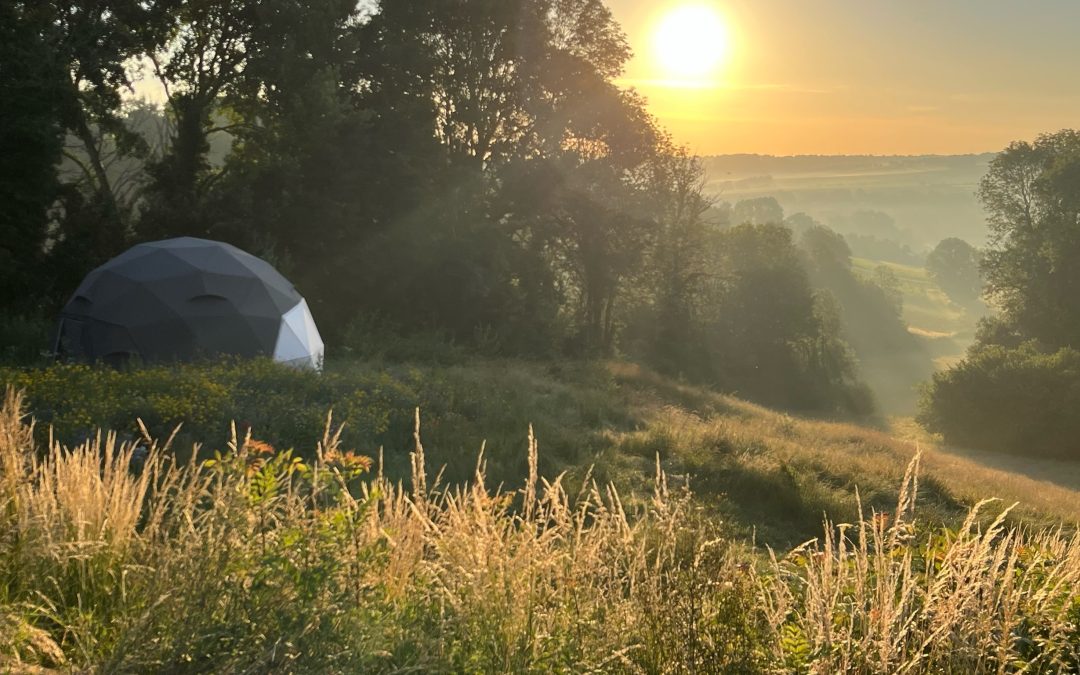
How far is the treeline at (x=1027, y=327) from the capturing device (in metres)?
37.1

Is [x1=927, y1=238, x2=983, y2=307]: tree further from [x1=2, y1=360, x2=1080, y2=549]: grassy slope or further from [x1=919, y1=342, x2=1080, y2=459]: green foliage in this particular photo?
[x1=2, y1=360, x2=1080, y2=549]: grassy slope

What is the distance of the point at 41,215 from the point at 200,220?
4.09 meters

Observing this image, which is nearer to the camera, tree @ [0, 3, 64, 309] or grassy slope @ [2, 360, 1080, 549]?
grassy slope @ [2, 360, 1080, 549]

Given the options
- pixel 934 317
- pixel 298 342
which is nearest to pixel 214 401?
pixel 298 342

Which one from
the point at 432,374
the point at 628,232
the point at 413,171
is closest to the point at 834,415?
the point at 628,232

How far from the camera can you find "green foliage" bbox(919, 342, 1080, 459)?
36375 millimetres

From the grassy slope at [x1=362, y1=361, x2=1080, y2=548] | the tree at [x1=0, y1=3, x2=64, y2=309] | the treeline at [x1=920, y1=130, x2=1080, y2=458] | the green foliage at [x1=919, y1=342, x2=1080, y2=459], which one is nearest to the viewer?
the grassy slope at [x1=362, y1=361, x2=1080, y2=548]

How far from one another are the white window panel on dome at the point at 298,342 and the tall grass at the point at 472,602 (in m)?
12.9

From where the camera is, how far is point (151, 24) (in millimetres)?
24453

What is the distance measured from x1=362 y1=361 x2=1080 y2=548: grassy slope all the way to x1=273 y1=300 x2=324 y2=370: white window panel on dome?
2905 millimetres

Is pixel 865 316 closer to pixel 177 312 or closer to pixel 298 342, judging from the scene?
pixel 298 342

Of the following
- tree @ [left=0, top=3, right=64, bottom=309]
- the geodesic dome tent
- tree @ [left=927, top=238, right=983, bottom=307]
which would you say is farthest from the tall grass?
tree @ [left=927, top=238, right=983, bottom=307]

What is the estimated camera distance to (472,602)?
168 inches

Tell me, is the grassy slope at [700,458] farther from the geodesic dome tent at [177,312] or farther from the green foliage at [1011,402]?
the green foliage at [1011,402]
